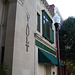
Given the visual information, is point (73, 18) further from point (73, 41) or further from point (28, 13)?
point (28, 13)

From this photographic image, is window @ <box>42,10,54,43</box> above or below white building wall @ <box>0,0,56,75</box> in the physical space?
above

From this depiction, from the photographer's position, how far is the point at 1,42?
754 cm

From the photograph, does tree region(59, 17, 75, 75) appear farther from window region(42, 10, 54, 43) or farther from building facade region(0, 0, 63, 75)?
building facade region(0, 0, 63, 75)

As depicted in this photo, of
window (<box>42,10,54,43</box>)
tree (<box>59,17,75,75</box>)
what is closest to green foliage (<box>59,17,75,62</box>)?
tree (<box>59,17,75,75</box>)

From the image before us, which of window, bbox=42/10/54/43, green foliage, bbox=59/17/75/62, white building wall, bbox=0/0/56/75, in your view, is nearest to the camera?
white building wall, bbox=0/0/56/75

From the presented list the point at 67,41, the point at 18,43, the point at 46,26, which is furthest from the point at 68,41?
the point at 18,43

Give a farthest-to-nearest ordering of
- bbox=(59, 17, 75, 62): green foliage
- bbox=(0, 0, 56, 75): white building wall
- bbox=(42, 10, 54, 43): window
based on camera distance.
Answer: bbox=(59, 17, 75, 62): green foliage, bbox=(42, 10, 54, 43): window, bbox=(0, 0, 56, 75): white building wall

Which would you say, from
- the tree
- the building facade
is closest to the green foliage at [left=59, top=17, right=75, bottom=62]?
the tree

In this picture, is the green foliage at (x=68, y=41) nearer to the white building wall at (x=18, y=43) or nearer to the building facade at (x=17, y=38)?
the building facade at (x=17, y=38)

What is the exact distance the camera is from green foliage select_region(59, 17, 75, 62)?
19.8m

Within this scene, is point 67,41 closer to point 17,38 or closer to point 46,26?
point 46,26

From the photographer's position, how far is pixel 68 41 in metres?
20.4

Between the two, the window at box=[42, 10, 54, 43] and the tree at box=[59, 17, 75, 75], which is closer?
the window at box=[42, 10, 54, 43]

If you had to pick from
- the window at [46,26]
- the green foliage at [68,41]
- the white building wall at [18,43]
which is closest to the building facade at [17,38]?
the white building wall at [18,43]
